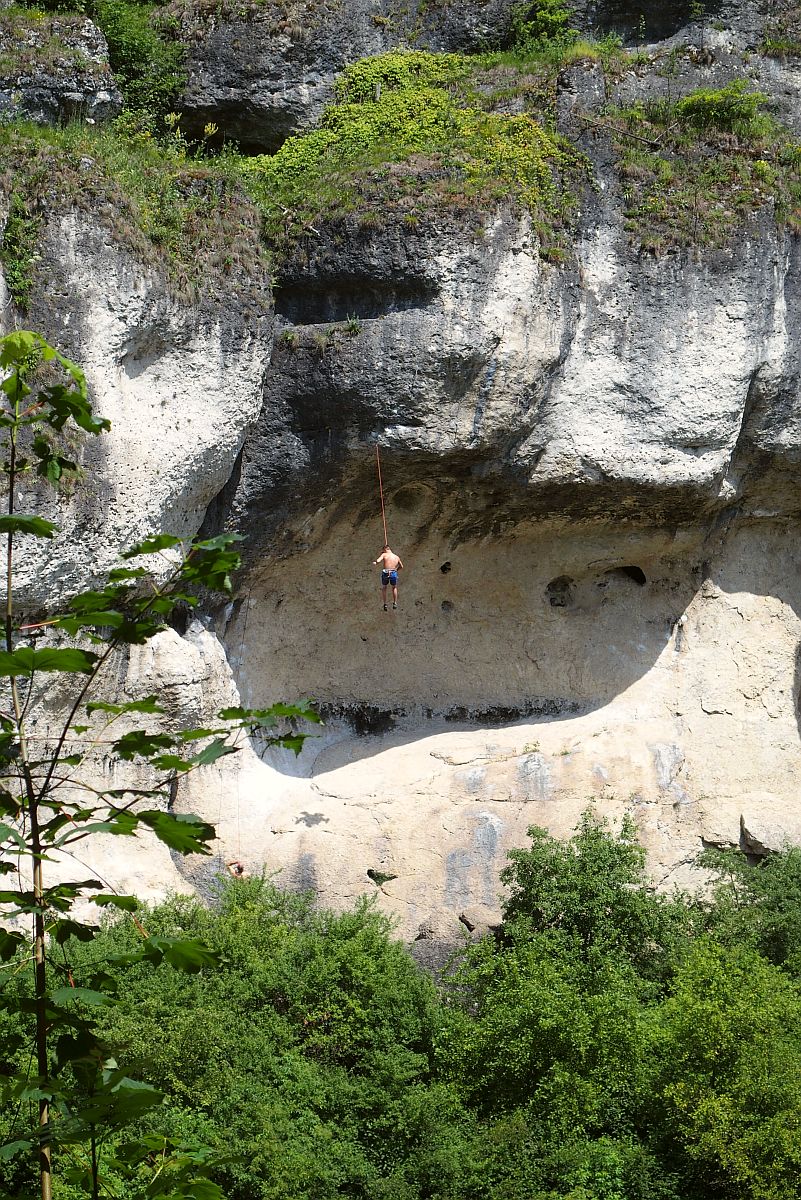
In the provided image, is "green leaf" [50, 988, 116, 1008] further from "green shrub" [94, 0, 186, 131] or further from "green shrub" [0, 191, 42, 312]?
"green shrub" [94, 0, 186, 131]

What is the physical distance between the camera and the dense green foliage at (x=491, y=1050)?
10.1 metres

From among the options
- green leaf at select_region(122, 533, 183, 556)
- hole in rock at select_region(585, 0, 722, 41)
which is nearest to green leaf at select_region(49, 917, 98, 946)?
green leaf at select_region(122, 533, 183, 556)

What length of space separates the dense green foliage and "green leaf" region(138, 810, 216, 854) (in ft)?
22.5

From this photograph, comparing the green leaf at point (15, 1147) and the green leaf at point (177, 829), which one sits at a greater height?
the green leaf at point (177, 829)

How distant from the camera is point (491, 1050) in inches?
442

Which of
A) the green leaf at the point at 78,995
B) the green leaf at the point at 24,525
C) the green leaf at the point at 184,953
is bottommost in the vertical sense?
the green leaf at the point at 78,995

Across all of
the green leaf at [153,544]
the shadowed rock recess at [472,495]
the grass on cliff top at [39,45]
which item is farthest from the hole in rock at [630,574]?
the green leaf at [153,544]

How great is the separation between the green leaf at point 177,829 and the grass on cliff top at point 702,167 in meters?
12.6

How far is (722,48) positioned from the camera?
632 inches

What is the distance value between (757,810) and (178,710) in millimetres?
6887

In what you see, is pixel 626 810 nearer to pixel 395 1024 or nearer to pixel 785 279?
pixel 395 1024

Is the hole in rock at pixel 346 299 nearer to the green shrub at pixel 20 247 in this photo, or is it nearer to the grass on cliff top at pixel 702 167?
the grass on cliff top at pixel 702 167

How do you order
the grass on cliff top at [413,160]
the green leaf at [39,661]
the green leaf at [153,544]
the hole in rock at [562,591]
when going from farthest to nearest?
the hole in rock at [562,591], the grass on cliff top at [413,160], the green leaf at [153,544], the green leaf at [39,661]

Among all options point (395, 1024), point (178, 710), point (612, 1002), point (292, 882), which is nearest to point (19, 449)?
point (178, 710)
